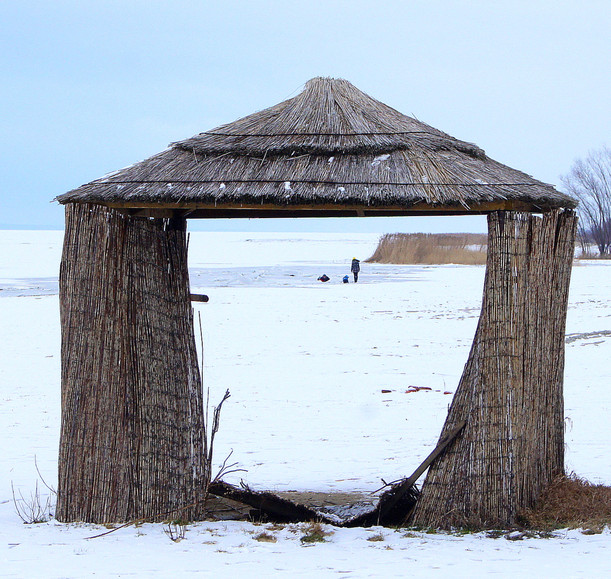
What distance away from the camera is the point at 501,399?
16.9 ft

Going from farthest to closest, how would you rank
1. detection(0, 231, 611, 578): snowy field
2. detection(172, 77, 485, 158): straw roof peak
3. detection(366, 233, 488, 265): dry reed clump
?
detection(366, 233, 488, 265): dry reed clump, detection(172, 77, 485, 158): straw roof peak, detection(0, 231, 611, 578): snowy field

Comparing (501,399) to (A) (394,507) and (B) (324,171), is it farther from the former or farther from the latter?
(B) (324,171)

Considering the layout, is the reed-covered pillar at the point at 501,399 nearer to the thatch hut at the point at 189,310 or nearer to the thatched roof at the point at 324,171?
the thatch hut at the point at 189,310

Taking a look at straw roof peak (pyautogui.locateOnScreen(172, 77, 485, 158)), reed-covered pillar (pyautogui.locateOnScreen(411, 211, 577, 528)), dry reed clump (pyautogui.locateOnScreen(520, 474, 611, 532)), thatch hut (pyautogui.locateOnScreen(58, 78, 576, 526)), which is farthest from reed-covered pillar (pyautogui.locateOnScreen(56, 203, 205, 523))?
dry reed clump (pyautogui.locateOnScreen(520, 474, 611, 532))

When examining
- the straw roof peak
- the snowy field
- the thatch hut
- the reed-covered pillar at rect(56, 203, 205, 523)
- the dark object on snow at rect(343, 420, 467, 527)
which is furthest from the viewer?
the dark object on snow at rect(343, 420, 467, 527)

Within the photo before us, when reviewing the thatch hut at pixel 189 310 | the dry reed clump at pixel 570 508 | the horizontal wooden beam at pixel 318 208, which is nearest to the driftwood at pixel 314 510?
the thatch hut at pixel 189 310

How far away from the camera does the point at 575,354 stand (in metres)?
12.4

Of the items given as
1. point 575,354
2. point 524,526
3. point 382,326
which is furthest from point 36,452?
point 382,326

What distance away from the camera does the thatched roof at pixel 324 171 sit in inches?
197

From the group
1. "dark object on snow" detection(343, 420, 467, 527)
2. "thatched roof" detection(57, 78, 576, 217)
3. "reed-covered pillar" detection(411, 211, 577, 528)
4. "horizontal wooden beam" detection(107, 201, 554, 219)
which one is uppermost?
"thatched roof" detection(57, 78, 576, 217)

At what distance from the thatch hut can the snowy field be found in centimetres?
33

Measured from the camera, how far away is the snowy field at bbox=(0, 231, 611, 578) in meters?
4.65

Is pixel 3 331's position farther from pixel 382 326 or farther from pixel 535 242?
pixel 535 242

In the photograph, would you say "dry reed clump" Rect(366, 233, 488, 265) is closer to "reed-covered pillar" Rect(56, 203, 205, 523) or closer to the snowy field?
the snowy field
